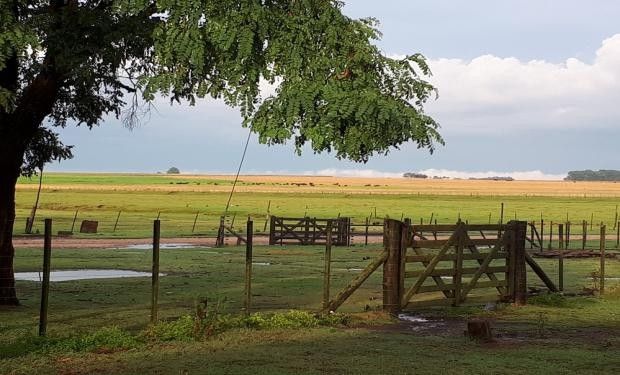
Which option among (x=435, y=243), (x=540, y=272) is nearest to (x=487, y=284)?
(x=435, y=243)

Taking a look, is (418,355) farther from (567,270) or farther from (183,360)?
(567,270)

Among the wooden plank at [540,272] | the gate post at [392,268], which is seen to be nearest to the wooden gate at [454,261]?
the gate post at [392,268]

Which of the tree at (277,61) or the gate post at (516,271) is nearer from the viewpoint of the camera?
the tree at (277,61)

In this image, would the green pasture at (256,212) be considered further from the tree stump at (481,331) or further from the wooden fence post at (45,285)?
the tree stump at (481,331)

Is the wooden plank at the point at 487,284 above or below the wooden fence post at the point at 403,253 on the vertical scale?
below

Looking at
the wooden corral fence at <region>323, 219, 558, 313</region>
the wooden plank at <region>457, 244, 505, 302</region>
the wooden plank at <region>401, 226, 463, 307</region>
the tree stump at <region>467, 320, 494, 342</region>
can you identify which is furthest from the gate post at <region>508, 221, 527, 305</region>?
the tree stump at <region>467, 320, 494, 342</region>

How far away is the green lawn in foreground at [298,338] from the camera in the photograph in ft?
44.1

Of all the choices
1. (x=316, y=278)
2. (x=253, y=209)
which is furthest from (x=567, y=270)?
(x=253, y=209)

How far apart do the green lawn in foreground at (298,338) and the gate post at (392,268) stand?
144cm

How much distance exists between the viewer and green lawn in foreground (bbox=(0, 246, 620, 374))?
44.1 feet

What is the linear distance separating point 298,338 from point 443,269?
5.80 m

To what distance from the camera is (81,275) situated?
32.0 m

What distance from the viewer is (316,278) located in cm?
3061

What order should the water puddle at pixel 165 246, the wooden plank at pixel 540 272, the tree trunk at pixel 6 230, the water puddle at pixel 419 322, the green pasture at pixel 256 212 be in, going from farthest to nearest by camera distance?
1. the green pasture at pixel 256 212
2. the water puddle at pixel 165 246
3. the wooden plank at pixel 540 272
4. the tree trunk at pixel 6 230
5. the water puddle at pixel 419 322
